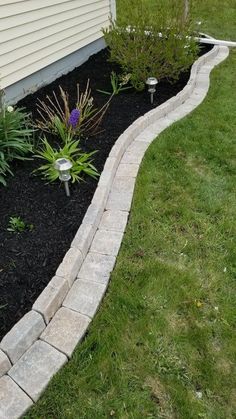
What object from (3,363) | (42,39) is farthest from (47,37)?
(3,363)

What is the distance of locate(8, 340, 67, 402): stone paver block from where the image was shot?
190cm

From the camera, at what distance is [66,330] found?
215 cm

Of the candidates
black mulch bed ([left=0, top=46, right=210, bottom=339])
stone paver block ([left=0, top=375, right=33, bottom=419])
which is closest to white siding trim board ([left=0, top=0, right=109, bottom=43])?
black mulch bed ([left=0, top=46, right=210, bottom=339])

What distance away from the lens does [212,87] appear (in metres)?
5.18

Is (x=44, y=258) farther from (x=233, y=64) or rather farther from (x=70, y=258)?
(x=233, y=64)

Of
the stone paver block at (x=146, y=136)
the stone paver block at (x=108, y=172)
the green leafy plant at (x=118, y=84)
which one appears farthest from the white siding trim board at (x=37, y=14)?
the stone paver block at (x=108, y=172)

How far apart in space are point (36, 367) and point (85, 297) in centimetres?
53

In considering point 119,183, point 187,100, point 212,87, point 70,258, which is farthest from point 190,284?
point 212,87

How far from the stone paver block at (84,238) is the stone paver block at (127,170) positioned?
0.86 metres

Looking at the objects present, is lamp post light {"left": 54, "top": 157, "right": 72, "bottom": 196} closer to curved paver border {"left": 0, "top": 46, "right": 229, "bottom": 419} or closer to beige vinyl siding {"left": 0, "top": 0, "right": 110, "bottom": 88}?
curved paver border {"left": 0, "top": 46, "right": 229, "bottom": 419}

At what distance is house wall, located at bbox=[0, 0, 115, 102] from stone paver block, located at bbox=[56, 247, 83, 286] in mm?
2578

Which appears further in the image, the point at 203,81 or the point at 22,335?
the point at 203,81

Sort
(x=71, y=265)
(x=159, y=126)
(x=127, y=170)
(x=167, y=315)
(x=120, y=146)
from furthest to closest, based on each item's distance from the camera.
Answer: (x=159, y=126) < (x=120, y=146) < (x=127, y=170) < (x=71, y=265) < (x=167, y=315)

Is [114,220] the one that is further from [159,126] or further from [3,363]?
[159,126]
